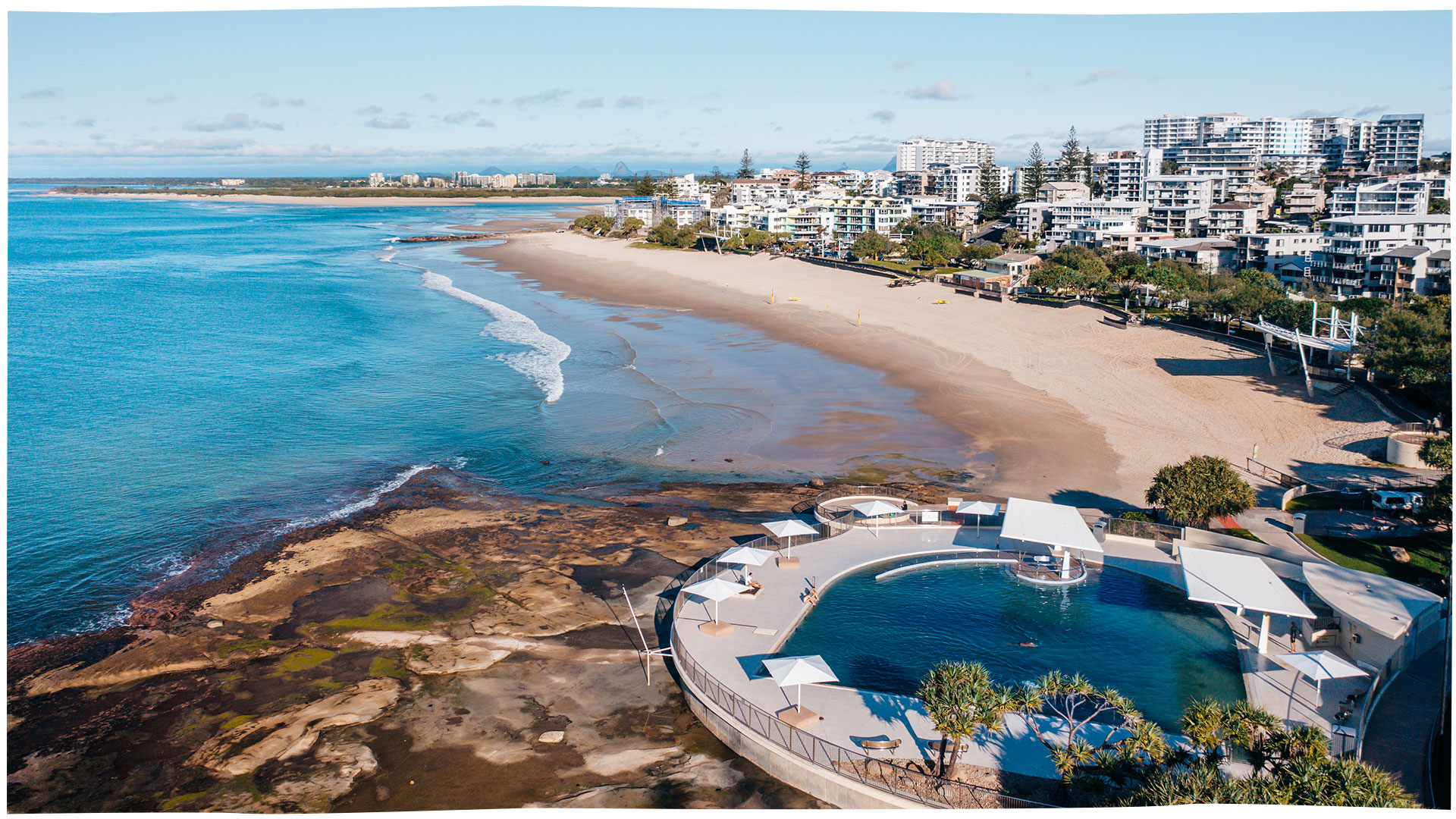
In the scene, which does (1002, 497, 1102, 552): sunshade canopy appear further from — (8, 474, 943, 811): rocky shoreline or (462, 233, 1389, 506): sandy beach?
(8, 474, 943, 811): rocky shoreline

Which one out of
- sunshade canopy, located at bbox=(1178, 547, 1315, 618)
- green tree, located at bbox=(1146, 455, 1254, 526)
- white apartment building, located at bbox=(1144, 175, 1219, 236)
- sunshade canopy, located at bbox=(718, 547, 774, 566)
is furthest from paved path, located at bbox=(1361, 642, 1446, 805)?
white apartment building, located at bbox=(1144, 175, 1219, 236)

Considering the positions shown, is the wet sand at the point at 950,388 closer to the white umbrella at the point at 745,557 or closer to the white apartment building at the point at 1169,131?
the white umbrella at the point at 745,557

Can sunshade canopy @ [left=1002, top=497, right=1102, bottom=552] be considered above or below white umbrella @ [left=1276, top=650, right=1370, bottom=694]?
above

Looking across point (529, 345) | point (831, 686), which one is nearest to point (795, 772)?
point (831, 686)

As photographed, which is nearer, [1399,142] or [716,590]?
[716,590]

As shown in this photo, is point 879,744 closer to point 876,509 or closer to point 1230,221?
point 876,509
